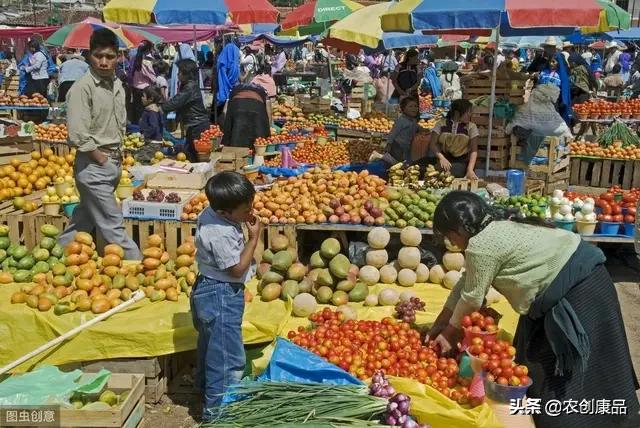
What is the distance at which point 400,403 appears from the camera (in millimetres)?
3176

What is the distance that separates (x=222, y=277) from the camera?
3838mm

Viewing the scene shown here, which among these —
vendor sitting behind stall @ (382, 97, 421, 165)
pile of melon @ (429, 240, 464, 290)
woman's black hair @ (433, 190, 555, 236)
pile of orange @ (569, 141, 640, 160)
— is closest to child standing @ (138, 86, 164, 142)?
vendor sitting behind stall @ (382, 97, 421, 165)

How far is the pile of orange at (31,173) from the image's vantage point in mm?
6907

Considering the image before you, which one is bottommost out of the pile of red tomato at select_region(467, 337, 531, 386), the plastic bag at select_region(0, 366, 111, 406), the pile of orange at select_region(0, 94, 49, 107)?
the plastic bag at select_region(0, 366, 111, 406)

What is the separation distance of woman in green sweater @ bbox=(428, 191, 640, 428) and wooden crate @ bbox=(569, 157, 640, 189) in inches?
289

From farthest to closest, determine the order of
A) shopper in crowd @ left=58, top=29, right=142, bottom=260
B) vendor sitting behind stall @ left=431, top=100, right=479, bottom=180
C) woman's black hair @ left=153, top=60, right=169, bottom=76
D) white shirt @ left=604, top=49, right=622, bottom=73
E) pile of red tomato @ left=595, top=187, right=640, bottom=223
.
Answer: white shirt @ left=604, top=49, right=622, bottom=73, woman's black hair @ left=153, top=60, right=169, bottom=76, vendor sitting behind stall @ left=431, top=100, right=479, bottom=180, pile of red tomato @ left=595, top=187, right=640, bottom=223, shopper in crowd @ left=58, top=29, right=142, bottom=260

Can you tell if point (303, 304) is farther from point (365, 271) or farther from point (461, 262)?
point (461, 262)

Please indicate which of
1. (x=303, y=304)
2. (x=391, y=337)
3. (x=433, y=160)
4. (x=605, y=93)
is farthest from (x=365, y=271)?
(x=605, y=93)

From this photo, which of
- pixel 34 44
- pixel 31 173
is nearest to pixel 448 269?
pixel 31 173

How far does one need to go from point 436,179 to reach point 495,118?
2276mm

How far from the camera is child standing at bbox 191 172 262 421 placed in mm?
3684

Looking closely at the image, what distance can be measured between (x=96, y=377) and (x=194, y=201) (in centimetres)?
250

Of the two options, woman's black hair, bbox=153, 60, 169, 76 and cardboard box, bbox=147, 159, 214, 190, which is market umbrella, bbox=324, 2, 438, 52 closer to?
cardboard box, bbox=147, 159, 214, 190

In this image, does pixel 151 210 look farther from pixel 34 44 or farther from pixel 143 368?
pixel 34 44
